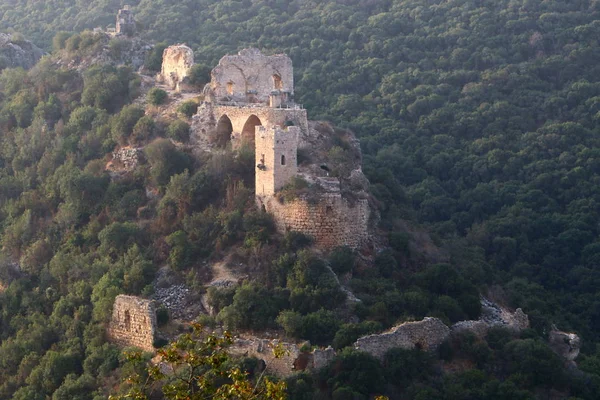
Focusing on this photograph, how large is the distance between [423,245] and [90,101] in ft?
46.7

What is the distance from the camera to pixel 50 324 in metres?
43.8

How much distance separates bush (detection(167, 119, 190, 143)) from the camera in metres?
49.5

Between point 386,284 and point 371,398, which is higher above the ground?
point 386,284

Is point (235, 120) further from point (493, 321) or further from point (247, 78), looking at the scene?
point (493, 321)

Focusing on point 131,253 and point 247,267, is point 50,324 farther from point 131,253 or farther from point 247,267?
point 247,267

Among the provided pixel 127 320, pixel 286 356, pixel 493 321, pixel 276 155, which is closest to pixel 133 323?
pixel 127 320

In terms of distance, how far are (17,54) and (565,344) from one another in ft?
93.3

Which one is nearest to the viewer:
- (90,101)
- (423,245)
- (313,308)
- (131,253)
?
(313,308)

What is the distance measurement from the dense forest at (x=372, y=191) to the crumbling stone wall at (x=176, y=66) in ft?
4.09

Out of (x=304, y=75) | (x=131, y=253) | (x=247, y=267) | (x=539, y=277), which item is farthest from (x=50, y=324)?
(x=304, y=75)

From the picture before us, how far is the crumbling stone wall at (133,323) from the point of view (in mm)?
41000

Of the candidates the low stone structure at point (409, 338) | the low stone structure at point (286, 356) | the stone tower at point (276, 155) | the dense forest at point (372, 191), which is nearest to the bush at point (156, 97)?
the dense forest at point (372, 191)

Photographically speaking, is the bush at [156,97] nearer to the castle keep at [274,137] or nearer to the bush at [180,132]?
the castle keep at [274,137]

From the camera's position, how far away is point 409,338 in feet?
134
